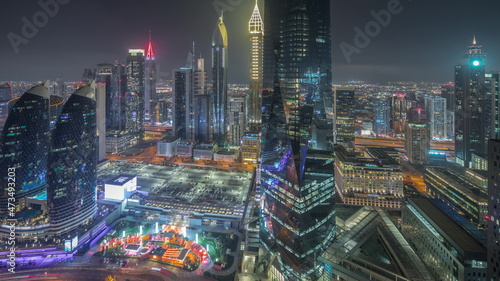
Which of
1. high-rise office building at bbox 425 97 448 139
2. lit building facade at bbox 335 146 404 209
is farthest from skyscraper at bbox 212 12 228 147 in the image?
Result: high-rise office building at bbox 425 97 448 139

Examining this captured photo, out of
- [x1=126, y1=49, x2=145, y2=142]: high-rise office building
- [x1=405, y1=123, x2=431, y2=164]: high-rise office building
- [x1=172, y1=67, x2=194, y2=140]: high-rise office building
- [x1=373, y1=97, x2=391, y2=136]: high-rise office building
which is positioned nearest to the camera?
[x1=405, y1=123, x2=431, y2=164]: high-rise office building

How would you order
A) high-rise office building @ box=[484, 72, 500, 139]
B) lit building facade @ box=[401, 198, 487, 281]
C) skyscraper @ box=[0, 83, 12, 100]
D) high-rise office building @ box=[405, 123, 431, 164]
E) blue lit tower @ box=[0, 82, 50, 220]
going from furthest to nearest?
high-rise office building @ box=[405, 123, 431, 164] → skyscraper @ box=[0, 83, 12, 100] → high-rise office building @ box=[484, 72, 500, 139] → blue lit tower @ box=[0, 82, 50, 220] → lit building facade @ box=[401, 198, 487, 281]

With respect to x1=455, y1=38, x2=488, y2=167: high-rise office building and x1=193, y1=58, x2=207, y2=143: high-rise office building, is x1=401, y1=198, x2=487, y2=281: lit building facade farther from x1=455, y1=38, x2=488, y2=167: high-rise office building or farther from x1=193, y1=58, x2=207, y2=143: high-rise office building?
x1=193, y1=58, x2=207, y2=143: high-rise office building

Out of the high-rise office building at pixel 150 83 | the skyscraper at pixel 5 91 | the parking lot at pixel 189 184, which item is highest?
the high-rise office building at pixel 150 83

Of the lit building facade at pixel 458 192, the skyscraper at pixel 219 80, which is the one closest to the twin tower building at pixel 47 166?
the skyscraper at pixel 219 80

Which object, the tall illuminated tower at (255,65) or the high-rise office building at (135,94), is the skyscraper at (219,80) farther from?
the high-rise office building at (135,94)

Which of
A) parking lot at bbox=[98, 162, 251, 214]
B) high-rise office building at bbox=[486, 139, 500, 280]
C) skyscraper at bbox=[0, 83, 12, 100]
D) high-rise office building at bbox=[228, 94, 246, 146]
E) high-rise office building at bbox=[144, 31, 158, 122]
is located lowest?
parking lot at bbox=[98, 162, 251, 214]

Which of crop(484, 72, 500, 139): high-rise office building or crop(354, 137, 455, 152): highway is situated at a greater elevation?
crop(484, 72, 500, 139): high-rise office building

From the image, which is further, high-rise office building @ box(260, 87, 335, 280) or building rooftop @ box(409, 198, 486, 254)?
high-rise office building @ box(260, 87, 335, 280)
